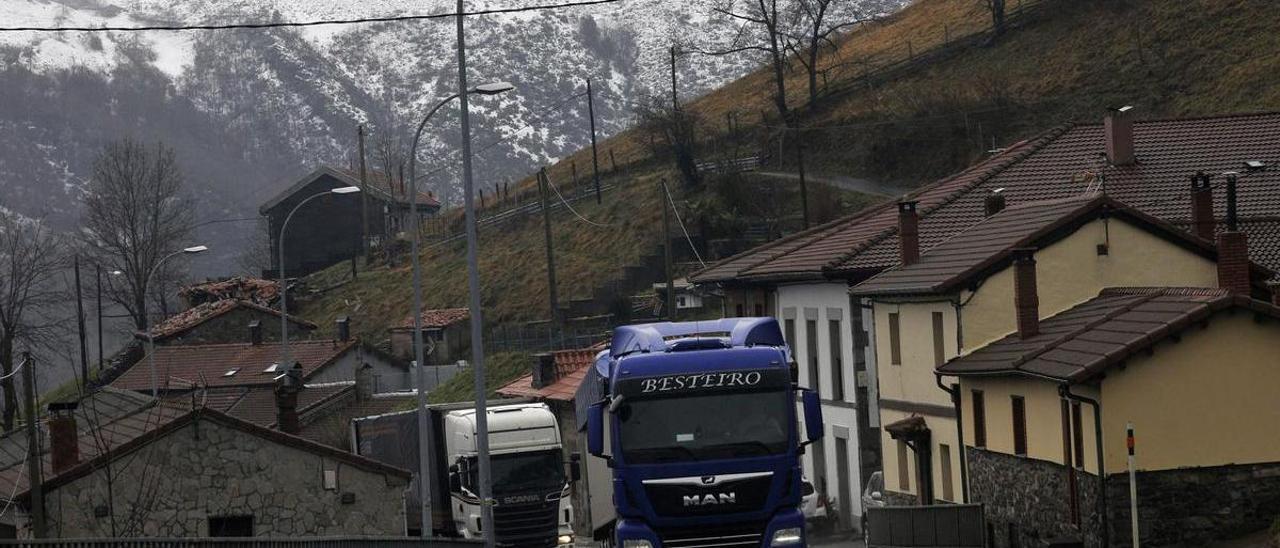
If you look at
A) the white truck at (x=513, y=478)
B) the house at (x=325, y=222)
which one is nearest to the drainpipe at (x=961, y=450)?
the white truck at (x=513, y=478)

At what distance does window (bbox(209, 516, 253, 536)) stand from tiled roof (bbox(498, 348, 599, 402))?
2037 cm

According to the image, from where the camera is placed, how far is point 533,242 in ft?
326

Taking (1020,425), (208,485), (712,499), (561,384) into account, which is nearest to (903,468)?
(1020,425)

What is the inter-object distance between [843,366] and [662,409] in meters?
22.9

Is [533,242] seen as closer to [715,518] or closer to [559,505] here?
[559,505]

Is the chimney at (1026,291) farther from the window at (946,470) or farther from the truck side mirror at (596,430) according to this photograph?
the truck side mirror at (596,430)

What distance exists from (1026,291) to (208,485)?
15241mm

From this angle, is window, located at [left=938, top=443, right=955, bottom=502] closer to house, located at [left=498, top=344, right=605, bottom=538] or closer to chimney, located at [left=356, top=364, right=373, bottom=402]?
house, located at [left=498, top=344, right=605, bottom=538]

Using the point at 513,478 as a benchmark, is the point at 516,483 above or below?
below

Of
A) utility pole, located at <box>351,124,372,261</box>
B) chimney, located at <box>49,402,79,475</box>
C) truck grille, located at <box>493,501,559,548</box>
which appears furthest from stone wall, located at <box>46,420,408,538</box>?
utility pole, located at <box>351,124,372,261</box>

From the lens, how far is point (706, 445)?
21.7m

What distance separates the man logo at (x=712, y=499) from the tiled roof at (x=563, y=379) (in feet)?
98.0

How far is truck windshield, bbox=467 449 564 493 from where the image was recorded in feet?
121

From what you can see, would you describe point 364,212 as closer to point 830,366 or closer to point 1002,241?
point 830,366
